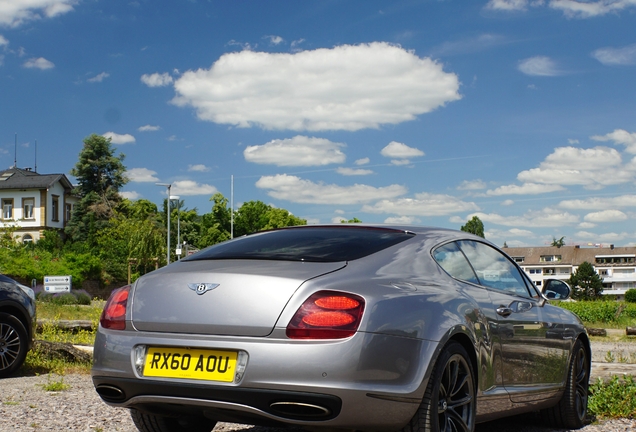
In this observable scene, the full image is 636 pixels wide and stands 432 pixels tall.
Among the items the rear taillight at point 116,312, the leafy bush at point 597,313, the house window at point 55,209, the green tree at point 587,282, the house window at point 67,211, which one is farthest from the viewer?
the green tree at point 587,282

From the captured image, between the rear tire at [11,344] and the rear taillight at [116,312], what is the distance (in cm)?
496

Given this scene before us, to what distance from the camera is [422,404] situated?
3.86 metres

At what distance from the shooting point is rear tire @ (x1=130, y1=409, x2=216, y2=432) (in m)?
4.62

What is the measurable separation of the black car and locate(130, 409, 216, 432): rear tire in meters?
4.66

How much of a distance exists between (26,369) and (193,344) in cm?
647

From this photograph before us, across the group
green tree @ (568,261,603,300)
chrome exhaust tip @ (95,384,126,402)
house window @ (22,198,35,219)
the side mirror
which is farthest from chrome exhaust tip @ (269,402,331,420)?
green tree @ (568,261,603,300)

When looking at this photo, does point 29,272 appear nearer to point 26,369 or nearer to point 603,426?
point 26,369

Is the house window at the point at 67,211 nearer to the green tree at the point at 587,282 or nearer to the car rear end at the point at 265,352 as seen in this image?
the green tree at the point at 587,282

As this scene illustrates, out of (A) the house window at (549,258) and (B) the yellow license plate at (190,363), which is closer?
(B) the yellow license plate at (190,363)

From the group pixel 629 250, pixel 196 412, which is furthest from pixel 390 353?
pixel 629 250

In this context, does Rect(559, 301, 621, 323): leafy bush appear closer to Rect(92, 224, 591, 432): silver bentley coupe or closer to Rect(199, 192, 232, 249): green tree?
Rect(92, 224, 591, 432): silver bentley coupe

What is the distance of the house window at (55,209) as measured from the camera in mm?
82688

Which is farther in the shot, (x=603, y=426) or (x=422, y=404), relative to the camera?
(x=603, y=426)

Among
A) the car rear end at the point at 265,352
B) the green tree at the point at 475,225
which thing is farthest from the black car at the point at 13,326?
Result: the green tree at the point at 475,225
